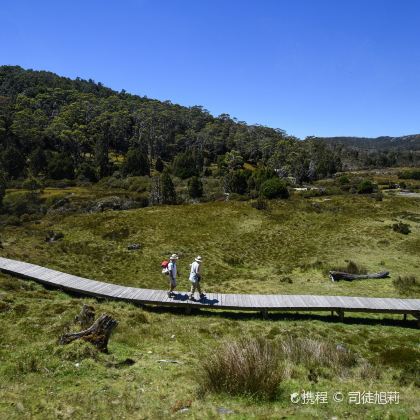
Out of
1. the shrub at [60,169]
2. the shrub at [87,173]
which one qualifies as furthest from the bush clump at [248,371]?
the shrub at [60,169]

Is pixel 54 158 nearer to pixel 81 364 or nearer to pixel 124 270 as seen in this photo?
pixel 124 270

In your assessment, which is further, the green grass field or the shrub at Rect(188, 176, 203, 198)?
the shrub at Rect(188, 176, 203, 198)

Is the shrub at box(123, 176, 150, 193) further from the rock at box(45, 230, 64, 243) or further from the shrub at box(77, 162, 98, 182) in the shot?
the rock at box(45, 230, 64, 243)

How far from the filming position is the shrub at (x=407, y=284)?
70.6ft

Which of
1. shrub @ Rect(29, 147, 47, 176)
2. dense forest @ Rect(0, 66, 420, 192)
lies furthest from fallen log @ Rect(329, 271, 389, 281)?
shrub @ Rect(29, 147, 47, 176)

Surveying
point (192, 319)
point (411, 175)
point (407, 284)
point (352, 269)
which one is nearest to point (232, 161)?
point (411, 175)

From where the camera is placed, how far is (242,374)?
8.06 meters

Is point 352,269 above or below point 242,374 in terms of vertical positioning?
below

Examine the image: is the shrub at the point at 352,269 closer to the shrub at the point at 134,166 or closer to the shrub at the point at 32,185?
the shrub at the point at 32,185

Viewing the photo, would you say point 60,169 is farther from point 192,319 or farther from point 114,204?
point 192,319

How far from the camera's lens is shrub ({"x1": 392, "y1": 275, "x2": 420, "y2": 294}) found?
70.6 ft

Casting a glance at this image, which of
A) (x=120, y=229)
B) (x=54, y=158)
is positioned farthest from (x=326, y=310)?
(x=54, y=158)

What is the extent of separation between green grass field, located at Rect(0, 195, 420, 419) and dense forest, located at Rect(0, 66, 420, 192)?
31.9 metres

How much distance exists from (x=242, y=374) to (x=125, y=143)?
122 meters
